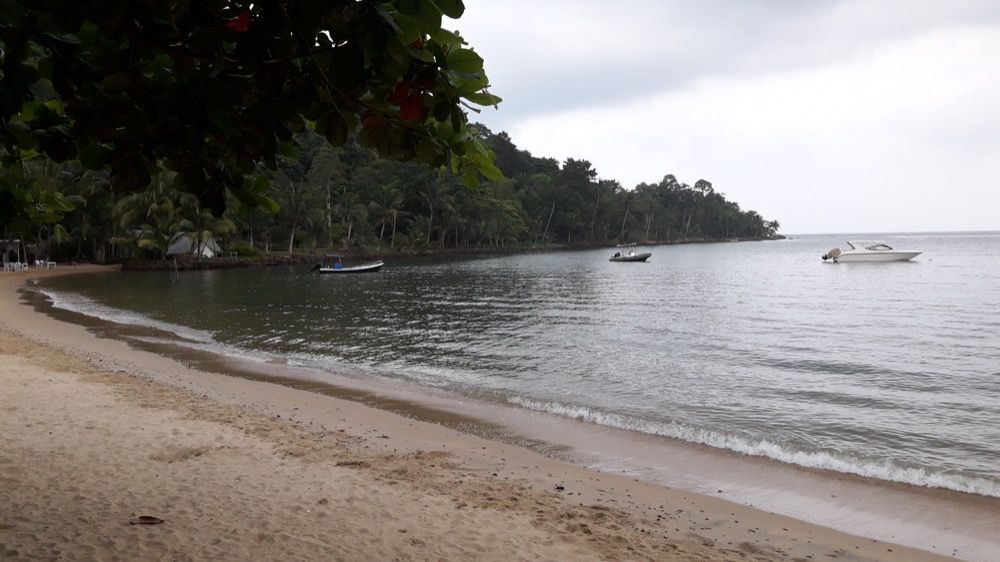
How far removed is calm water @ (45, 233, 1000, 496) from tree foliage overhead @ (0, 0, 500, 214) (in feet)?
23.8

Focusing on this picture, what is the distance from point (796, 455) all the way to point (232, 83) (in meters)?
7.81

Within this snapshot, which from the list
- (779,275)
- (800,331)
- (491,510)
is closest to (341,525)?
(491,510)

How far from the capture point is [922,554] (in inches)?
208

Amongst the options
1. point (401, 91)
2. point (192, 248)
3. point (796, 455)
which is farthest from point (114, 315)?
point (192, 248)

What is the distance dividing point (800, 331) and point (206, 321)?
19.7 m

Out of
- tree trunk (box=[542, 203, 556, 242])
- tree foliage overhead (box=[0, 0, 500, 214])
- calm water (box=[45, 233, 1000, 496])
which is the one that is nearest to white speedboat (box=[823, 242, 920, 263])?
calm water (box=[45, 233, 1000, 496])

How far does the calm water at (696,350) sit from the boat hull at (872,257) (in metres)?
24.3

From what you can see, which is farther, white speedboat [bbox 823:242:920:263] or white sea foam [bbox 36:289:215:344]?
white speedboat [bbox 823:242:920:263]

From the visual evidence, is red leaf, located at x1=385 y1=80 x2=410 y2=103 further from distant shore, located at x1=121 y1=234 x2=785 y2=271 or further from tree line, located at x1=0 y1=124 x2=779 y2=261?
distant shore, located at x1=121 y1=234 x2=785 y2=271

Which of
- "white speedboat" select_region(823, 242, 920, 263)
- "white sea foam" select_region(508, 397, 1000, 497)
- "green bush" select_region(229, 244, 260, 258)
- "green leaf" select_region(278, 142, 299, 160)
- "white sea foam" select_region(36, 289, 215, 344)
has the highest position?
"green leaf" select_region(278, 142, 299, 160)

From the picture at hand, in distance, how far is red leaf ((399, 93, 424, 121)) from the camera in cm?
237

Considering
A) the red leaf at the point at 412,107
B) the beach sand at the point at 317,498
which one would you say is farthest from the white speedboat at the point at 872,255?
the red leaf at the point at 412,107

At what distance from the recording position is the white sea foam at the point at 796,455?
23.2ft

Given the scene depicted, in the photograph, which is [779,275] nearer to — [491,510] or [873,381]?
[873,381]
